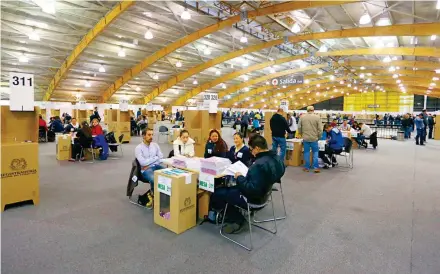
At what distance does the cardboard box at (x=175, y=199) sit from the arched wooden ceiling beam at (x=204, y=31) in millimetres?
6901

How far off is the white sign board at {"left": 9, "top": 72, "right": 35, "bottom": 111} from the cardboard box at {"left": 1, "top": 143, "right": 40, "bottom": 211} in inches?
20.4

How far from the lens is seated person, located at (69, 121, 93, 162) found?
6.79 meters

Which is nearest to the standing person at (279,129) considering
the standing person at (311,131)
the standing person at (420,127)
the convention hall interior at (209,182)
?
the convention hall interior at (209,182)

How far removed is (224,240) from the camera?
2773mm

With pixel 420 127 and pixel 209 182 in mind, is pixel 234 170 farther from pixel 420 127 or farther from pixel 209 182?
pixel 420 127

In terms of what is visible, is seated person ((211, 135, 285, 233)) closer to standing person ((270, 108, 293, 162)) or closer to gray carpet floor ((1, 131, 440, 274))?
gray carpet floor ((1, 131, 440, 274))

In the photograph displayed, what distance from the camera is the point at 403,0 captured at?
7781 millimetres

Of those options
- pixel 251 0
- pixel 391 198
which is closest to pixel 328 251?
pixel 391 198

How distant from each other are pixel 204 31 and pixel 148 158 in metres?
9.14

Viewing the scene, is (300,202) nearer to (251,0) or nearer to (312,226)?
(312,226)

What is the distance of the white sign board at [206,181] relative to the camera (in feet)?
9.60

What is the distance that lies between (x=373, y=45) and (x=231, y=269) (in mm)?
14249

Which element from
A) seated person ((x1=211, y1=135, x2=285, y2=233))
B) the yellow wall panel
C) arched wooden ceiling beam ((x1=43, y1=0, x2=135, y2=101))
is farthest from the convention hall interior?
the yellow wall panel

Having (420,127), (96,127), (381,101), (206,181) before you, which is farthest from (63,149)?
(381,101)
